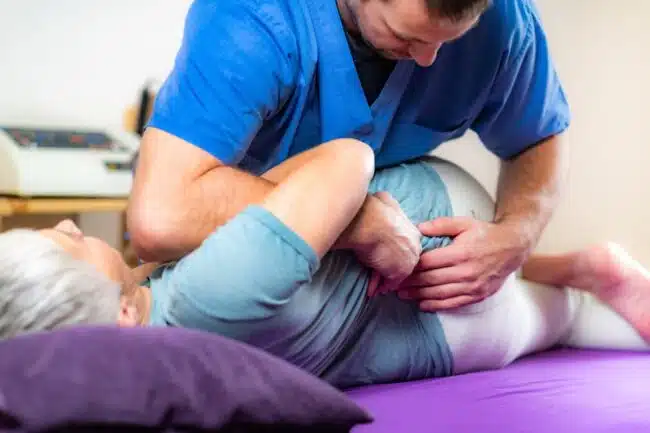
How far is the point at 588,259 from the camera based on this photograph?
1432 millimetres

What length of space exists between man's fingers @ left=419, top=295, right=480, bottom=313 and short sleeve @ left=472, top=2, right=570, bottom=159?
387 mm

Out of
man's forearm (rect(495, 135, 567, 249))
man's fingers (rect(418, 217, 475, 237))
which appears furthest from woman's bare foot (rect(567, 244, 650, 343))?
man's fingers (rect(418, 217, 475, 237))

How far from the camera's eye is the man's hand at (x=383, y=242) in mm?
979

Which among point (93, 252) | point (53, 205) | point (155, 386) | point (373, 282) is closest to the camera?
point (155, 386)

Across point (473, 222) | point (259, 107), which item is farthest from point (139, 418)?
point (473, 222)

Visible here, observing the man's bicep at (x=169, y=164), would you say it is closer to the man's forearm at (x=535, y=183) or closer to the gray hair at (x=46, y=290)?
the gray hair at (x=46, y=290)

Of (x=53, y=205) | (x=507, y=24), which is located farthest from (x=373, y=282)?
(x=53, y=205)

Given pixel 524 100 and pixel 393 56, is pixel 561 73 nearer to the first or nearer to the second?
pixel 524 100

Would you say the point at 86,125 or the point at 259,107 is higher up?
the point at 259,107

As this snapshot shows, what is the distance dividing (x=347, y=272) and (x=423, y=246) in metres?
0.15

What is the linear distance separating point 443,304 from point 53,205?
1139 millimetres

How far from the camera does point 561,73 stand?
7.00 ft

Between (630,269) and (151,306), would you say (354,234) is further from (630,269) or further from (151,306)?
(630,269)

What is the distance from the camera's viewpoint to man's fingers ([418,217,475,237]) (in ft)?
3.70
